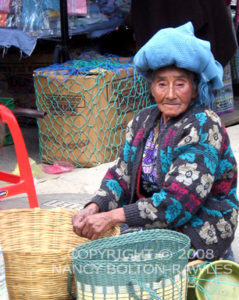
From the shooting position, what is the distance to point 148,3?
13.5ft

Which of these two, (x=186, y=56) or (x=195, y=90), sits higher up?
(x=186, y=56)

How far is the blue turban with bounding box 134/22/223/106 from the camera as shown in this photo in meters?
1.88

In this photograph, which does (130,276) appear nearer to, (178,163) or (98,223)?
(98,223)

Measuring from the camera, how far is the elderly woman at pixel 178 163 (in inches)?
72.9

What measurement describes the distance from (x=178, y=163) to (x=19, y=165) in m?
1.28

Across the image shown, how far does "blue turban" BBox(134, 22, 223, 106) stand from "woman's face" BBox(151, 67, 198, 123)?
4 centimetres

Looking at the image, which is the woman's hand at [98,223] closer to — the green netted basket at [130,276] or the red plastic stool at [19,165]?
the green netted basket at [130,276]

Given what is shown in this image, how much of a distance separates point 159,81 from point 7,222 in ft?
3.04

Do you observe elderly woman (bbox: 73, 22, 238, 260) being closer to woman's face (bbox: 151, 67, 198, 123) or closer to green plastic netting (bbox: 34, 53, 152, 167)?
woman's face (bbox: 151, 67, 198, 123)

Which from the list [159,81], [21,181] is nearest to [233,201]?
[159,81]

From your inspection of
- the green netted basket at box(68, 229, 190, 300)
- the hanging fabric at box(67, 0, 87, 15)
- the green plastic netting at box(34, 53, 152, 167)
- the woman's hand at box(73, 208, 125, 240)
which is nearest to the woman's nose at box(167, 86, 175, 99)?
the woman's hand at box(73, 208, 125, 240)

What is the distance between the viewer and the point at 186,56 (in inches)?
73.9

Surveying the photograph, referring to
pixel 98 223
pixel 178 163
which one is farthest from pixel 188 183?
pixel 98 223

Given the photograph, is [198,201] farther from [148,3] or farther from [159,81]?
[148,3]
